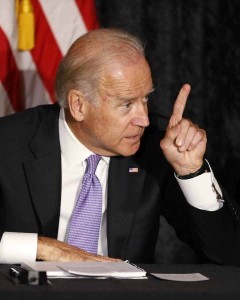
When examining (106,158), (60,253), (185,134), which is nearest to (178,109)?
(185,134)

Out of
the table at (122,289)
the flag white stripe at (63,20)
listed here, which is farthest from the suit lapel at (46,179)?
the flag white stripe at (63,20)

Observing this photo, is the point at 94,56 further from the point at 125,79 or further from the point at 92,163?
the point at 92,163

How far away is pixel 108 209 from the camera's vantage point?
274 centimetres

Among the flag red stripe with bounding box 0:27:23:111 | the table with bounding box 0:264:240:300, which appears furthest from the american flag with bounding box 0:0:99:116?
the table with bounding box 0:264:240:300

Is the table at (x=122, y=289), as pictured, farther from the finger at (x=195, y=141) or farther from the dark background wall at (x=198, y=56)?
the dark background wall at (x=198, y=56)

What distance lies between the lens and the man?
269 centimetres

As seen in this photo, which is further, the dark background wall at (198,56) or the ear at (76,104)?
the dark background wall at (198,56)

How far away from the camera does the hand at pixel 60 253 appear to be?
7.45ft

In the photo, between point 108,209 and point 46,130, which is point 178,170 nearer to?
point 108,209

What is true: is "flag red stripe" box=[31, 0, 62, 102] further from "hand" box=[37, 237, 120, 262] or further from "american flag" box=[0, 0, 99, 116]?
"hand" box=[37, 237, 120, 262]

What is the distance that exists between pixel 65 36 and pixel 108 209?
107 cm

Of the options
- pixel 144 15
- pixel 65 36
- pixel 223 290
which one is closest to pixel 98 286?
pixel 223 290

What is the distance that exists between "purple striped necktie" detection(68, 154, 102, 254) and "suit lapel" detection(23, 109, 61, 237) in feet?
0.24

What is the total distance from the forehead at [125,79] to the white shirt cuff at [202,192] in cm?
34
